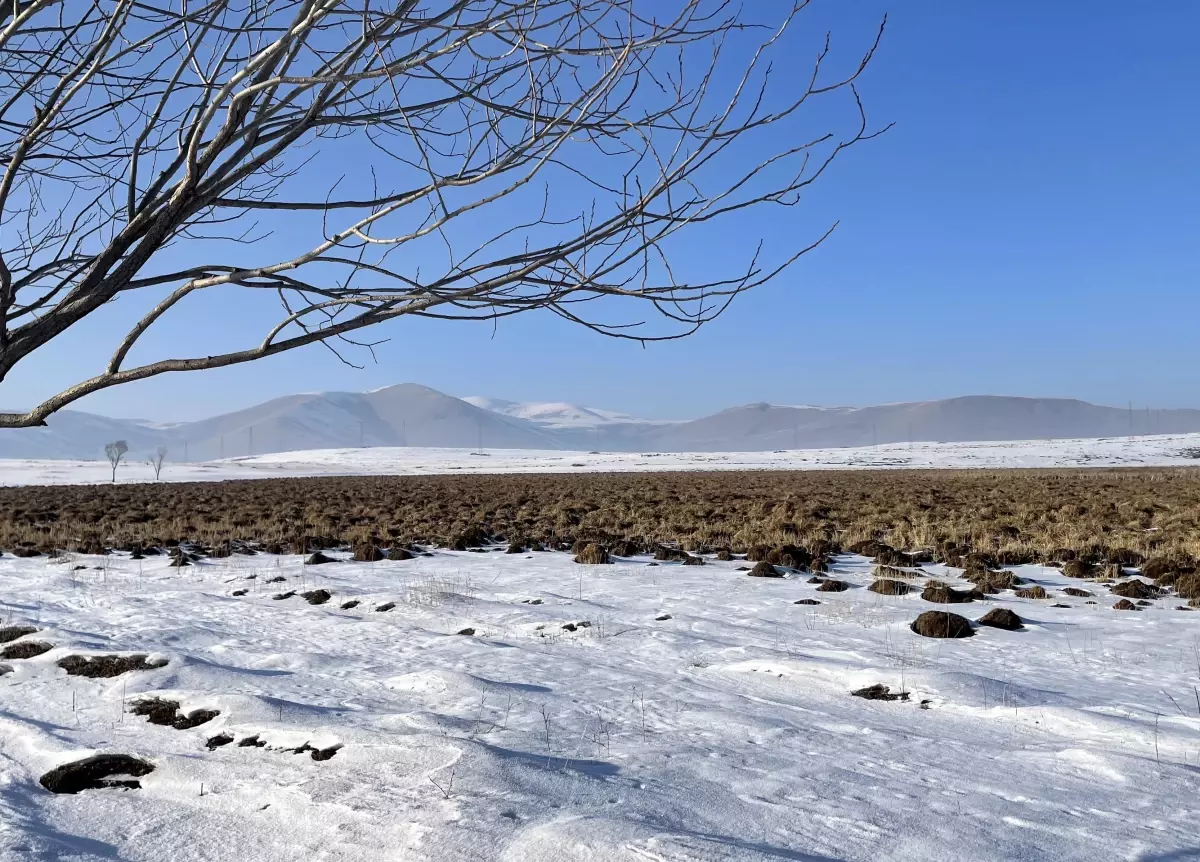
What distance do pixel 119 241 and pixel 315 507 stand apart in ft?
67.7

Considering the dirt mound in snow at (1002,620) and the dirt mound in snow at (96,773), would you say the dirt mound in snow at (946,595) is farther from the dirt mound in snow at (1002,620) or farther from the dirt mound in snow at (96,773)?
the dirt mound in snow at (96,773)

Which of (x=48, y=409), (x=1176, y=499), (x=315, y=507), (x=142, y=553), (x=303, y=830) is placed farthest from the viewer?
(x=315, y=507)

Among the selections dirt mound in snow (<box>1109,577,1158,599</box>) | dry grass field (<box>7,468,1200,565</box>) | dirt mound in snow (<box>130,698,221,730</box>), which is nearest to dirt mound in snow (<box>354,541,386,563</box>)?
dry grass field (<box>7,468,1200,565</box>)

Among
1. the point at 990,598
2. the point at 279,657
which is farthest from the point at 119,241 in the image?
the point at 990,598

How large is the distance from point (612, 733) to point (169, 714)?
8.17 ft

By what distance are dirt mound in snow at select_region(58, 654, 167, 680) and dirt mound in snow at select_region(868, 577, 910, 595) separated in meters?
6.56

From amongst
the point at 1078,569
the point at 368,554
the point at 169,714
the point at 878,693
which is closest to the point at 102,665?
the point at 169,714

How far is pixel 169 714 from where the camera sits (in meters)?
4.73

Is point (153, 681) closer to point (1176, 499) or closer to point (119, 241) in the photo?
point (119, 241)

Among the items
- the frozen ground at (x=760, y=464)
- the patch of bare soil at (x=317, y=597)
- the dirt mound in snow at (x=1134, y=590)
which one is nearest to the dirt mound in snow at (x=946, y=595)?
the dirt mound in snow at (x=1134, y=590)

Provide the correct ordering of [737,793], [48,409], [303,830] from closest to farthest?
1. [48,409]
2. [303,830]
3. [737,793]

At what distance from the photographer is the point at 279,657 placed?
6.22 meters

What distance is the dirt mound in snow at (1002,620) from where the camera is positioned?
7004 millimetres

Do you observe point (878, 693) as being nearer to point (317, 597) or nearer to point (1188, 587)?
point (1188, 587)
